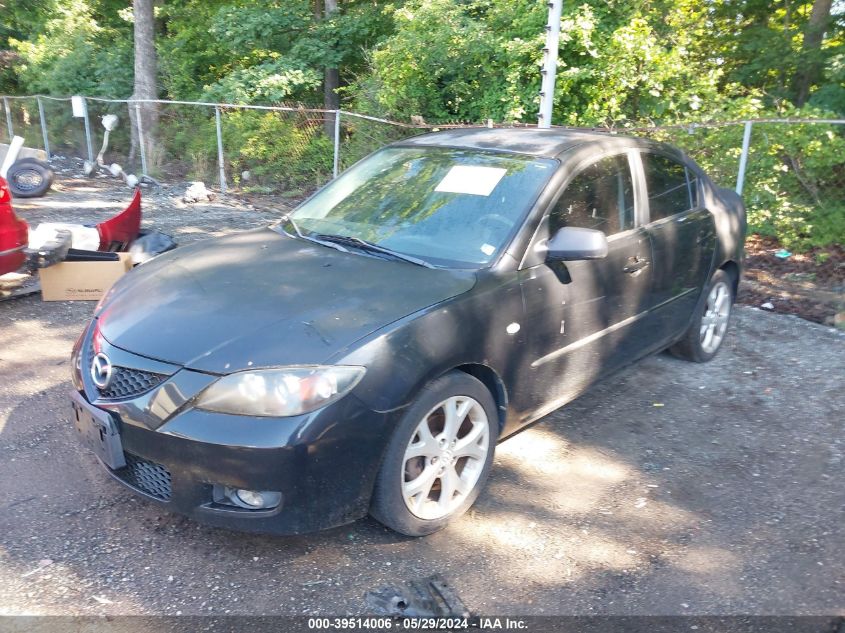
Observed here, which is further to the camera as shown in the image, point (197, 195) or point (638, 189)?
point (197, 195)

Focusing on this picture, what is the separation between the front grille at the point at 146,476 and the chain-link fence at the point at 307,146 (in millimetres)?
7472

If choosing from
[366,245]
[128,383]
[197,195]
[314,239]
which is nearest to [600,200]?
[366,245]

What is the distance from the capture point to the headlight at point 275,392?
2750mm

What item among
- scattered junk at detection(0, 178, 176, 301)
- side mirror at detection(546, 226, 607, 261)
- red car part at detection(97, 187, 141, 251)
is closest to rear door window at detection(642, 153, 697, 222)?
side mirror at detection(546, 226, 607, 261)

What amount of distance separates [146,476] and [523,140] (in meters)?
2.72

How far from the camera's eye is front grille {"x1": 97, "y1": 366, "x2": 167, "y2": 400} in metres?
2.90

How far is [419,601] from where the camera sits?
9.31ft

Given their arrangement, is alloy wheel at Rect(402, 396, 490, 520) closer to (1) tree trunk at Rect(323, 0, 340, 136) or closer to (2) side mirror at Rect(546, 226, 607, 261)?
(2) side mirror at Rect(546, 226, 607, 261)

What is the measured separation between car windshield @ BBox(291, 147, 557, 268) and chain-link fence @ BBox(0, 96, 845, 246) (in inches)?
213

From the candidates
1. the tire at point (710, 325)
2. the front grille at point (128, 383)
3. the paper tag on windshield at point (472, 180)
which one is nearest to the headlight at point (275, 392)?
the front grille at point (128, 383)

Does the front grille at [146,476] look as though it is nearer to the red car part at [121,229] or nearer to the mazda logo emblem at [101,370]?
the mazda logo emblem at [101,370]

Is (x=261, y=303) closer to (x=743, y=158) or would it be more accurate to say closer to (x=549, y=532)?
(x=549, y=532)

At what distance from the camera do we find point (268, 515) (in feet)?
9.23

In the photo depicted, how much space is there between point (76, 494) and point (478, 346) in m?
2.02
